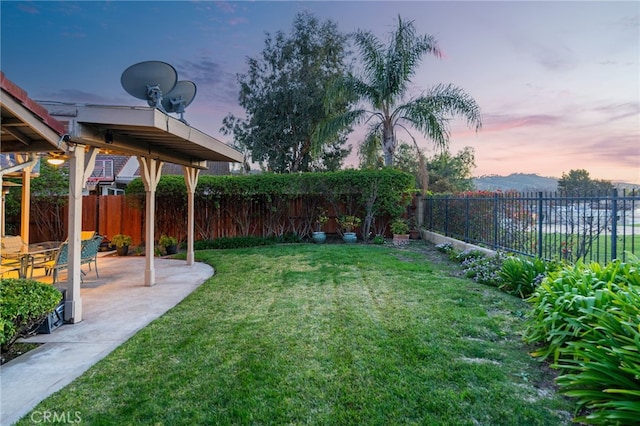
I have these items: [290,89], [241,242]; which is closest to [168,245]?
[241,242]

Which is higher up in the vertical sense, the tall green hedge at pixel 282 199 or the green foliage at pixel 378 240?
the tall green hedge at pixel 282 199

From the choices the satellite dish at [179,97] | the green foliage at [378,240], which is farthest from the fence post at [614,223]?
the green foliage at [378,240]

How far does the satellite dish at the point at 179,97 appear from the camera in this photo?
224 inches

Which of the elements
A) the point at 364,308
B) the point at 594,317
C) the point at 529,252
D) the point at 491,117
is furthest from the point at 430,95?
the point at 594,317

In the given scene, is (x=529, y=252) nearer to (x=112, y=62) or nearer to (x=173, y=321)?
(x=173, y=321)

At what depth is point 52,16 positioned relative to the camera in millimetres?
8781

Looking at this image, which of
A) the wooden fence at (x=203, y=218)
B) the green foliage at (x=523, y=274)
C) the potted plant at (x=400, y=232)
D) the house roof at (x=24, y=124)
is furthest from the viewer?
the wooden fence at (x=203, y=218)

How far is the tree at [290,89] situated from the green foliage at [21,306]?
49.0 feet

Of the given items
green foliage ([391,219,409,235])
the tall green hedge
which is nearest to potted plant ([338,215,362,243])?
the tall green hedge

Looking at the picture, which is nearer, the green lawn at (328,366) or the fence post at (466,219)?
the green lawn at (328,366)

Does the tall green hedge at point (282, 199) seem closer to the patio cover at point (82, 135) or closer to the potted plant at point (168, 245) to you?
the potted plant at point (168, 245)

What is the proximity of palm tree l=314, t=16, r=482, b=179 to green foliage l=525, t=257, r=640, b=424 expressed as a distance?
853 centimetres

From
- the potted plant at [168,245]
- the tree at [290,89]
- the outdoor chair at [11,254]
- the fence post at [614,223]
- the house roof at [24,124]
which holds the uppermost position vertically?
the tree at [290,89]

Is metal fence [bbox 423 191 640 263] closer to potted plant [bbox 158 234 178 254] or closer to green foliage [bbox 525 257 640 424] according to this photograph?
green foliage [bbox 525 257 640 424]
